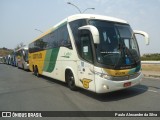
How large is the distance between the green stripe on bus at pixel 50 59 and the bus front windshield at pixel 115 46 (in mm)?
4362

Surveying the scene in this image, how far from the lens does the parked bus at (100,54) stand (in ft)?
25.6

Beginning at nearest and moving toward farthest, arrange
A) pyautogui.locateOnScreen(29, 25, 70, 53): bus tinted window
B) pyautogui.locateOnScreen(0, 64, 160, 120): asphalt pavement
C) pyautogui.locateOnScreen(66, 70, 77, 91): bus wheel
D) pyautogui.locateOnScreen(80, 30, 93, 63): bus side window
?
pyautogui.locateOnScreen(0, 64, 160, 120): asphalt pavement, pyautogui.locateOnScreen(80, 30, 93, 63): bus side window, pyautogui.locateOnScreen(66, 70, 77, 91): bus wheel, pyautogui.locateOnScreen(29, 25, 70, 53): bus tinted window

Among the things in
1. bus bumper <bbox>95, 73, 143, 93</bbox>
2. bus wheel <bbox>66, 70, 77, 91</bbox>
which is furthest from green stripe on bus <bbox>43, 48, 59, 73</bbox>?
bus bumper <bbox>95, 73, 143, 93</bbox>

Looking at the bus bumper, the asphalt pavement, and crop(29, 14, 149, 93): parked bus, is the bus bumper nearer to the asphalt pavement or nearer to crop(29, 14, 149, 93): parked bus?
crop(29, 14, 149, 93): parked bus

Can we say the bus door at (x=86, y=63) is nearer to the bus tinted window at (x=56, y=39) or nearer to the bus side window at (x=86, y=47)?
the bus side window at (x=86, y=47)

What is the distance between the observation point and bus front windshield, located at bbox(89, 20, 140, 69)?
311 inches

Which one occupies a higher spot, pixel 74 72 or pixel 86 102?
pixel 74 72

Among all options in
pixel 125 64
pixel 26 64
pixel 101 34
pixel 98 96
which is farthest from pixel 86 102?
pixel 26 64

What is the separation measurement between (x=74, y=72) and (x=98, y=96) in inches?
64.2

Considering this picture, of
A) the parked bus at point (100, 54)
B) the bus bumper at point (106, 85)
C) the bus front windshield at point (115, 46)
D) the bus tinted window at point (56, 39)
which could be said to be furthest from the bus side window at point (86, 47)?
the bus tinted window at point (56, 39)

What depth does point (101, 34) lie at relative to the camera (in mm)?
8227

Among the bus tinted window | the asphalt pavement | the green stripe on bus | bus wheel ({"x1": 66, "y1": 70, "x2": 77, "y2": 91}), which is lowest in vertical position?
the asphalt pavement

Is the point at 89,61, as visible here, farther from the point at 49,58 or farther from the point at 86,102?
the point at 49,58

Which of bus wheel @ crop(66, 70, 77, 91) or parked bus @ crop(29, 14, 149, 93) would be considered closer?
parked bus @ crop(29, 14, 149, 93)
